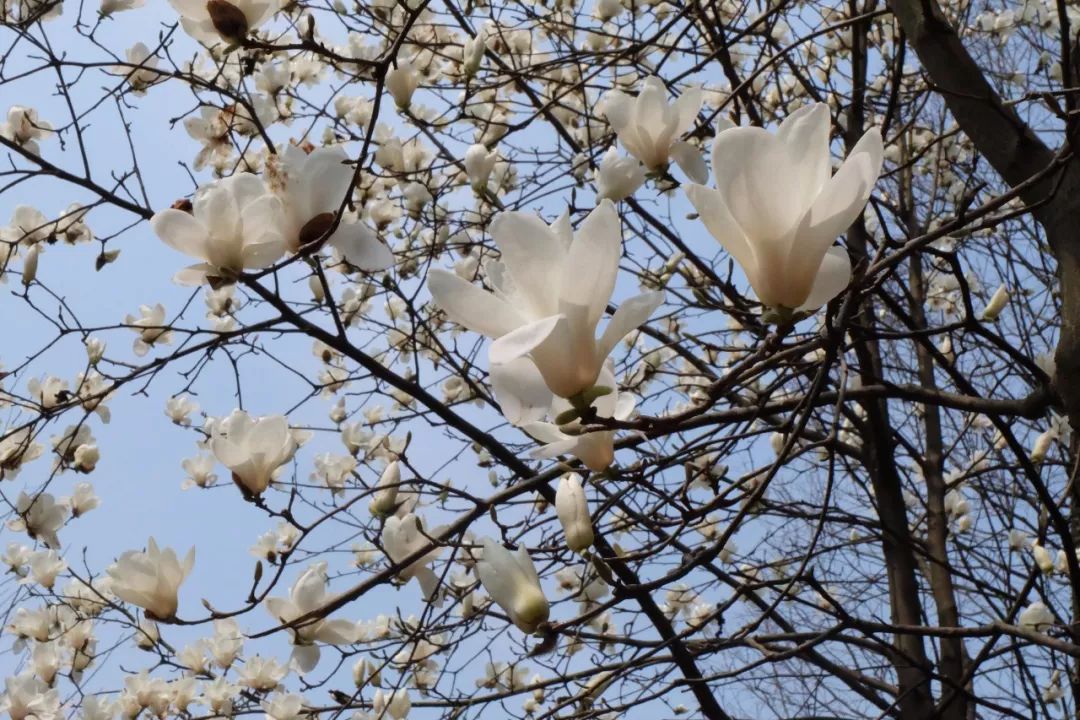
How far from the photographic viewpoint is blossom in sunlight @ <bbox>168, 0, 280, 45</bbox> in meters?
1.11

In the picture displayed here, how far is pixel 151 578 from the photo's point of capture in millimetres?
1300

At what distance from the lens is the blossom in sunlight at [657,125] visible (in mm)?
1404

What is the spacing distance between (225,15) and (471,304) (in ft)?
2.04

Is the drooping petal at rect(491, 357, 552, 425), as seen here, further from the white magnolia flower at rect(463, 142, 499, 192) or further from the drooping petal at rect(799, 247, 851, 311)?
the white magnolia flower at rect(463, 142, 499, 192)

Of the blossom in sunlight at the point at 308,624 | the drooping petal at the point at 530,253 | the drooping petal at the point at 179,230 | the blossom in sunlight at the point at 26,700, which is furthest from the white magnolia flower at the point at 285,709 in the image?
the drooping petal at the point at 530,253

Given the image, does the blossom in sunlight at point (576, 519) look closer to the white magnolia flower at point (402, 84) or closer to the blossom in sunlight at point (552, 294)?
the blossom in sunlight at point (552, 294)

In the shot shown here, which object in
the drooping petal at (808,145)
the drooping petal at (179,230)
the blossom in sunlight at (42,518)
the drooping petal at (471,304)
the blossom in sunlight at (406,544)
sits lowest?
the drooping petal at (471,304)

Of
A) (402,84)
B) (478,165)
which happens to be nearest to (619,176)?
(478,165)

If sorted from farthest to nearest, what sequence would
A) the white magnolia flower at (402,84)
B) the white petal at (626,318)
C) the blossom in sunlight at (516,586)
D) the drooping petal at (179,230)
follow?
the white magnolia flower at (402,84), the drooping petal at (179,230), the blossom in sunlight at (516,586), the white petal at (626,318)

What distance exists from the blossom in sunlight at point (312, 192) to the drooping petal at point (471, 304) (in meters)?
0.36

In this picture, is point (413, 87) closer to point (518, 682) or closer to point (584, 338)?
point (584, 338)

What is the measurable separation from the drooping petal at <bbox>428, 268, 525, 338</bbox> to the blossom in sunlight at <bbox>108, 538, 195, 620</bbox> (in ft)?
2.62

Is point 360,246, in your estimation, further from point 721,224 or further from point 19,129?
point 19,129

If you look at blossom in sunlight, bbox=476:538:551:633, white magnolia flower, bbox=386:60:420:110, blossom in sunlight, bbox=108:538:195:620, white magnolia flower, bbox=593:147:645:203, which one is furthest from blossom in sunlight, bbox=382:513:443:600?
white magnolia flower, bbox=386:60:420:110
